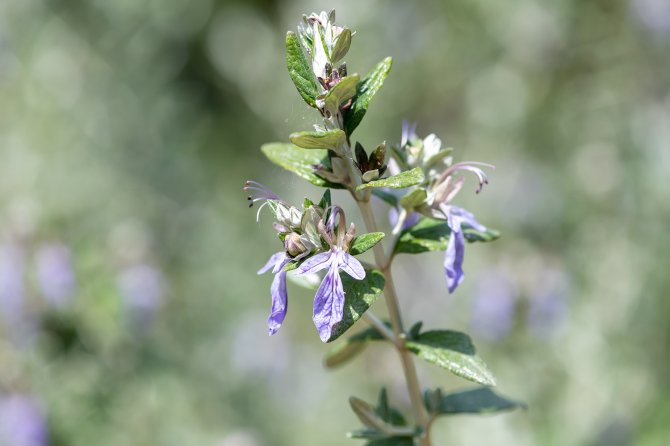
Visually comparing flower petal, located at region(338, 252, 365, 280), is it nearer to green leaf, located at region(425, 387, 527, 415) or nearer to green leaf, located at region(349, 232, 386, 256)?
green leaf, located at region(349, 232, 386, 256)

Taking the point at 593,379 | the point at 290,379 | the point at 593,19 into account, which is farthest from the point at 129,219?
the point at 593,19

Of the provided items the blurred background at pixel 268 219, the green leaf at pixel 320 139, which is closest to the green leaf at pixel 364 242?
the green leaf at pixel 320 139

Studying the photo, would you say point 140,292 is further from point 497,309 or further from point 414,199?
point 414,199

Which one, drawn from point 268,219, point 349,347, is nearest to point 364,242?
point 349,347

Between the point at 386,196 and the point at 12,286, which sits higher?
the point at 12,286

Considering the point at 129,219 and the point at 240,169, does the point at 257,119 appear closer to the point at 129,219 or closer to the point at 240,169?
the point at 240,169

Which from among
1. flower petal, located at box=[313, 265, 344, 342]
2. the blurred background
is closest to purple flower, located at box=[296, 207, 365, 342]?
flower petal, located at box=[313, 265, 344, 342]
